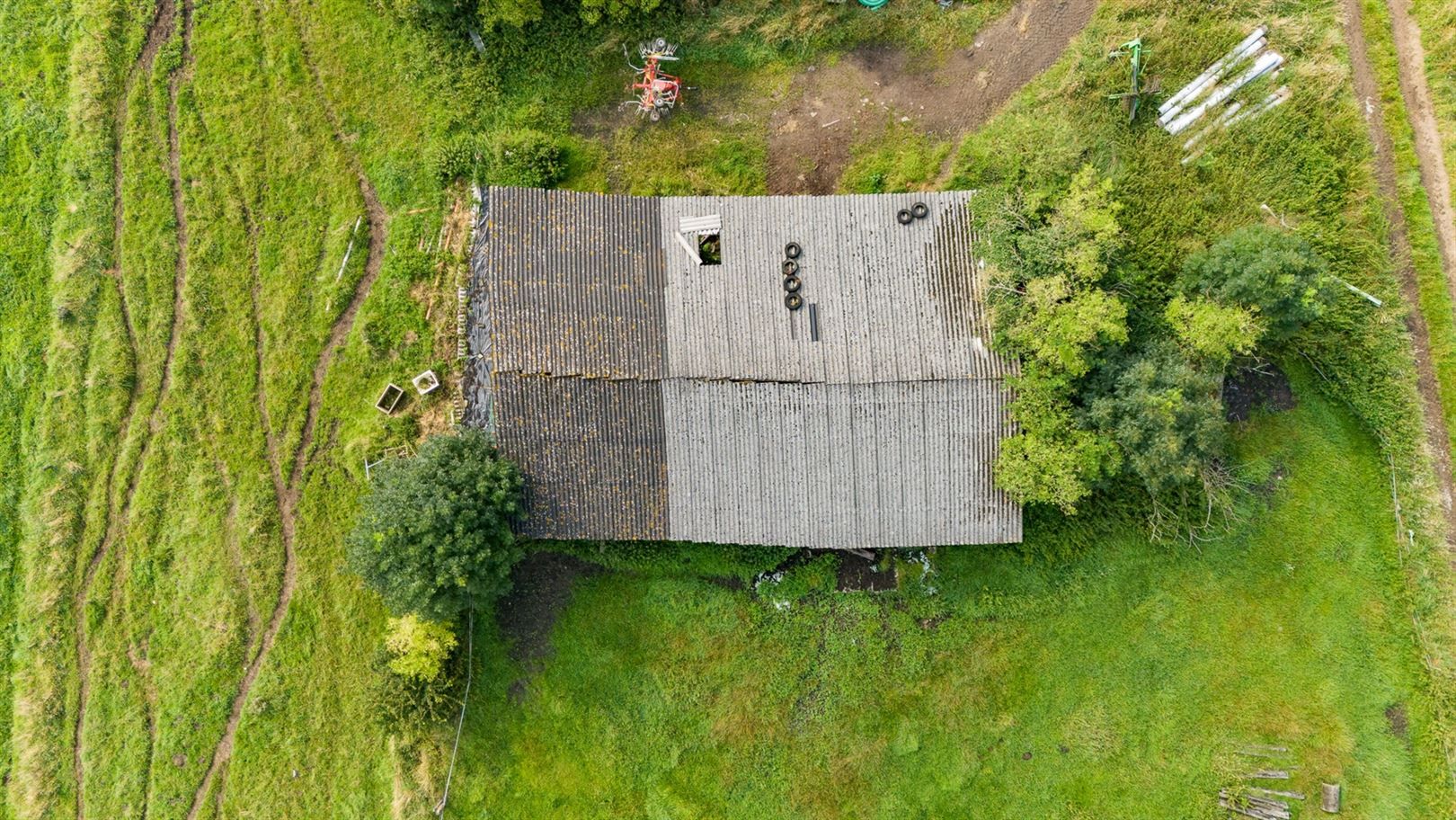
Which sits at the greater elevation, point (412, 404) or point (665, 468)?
point (412, 404)

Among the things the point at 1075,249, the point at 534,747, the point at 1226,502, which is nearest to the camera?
the point at 1075,249

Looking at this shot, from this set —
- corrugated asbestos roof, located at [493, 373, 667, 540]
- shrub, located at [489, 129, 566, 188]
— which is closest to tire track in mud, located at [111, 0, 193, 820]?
shrub, located at [489, 129, 566, 188]

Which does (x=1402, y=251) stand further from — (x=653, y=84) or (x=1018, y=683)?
(x=653, y=84)

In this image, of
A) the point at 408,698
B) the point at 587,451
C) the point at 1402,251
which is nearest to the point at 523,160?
the point at 587,451

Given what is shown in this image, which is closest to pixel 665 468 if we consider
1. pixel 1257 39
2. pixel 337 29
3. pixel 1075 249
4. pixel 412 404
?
pixel 412 404

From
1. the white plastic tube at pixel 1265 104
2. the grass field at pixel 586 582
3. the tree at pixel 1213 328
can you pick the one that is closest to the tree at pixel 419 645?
the grass field at pixel 586 582

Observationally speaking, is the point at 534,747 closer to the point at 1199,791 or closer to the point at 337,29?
the point at 1199,791

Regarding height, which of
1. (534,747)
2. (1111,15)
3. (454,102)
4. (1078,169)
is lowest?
(534,747)
